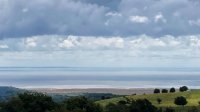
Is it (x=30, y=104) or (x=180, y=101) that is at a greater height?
(x=180, y=101)

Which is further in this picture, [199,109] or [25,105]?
[199,109]

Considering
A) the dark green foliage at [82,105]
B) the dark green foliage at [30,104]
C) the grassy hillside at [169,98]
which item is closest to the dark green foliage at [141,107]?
the dark green foliage at [82,105]

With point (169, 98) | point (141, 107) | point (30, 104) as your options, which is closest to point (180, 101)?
point (169, 98)

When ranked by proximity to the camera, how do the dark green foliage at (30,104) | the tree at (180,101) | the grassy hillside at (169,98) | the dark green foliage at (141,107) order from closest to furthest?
the dark green foliage at (30,104)
the dark green foliage at (141,107)
the tree at (180,101)
the grassy hillside at (169,98)

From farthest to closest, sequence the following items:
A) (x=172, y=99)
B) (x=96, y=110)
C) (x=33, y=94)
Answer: (x=172, y=99), (x=33, y=94), (x=96, y=110)

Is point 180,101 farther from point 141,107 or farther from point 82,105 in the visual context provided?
point 82,105

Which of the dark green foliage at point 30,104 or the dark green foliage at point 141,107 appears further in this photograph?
the dark green foliage at point 141,107

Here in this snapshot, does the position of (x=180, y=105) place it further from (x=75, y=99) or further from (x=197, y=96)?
(x=75, y=99)

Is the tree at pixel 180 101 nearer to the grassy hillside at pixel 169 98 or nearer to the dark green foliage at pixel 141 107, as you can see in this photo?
the grassy hillside at pixel 169 98

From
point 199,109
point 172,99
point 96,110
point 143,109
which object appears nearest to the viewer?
point 96,110

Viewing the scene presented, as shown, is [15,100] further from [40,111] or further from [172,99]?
[172,99]

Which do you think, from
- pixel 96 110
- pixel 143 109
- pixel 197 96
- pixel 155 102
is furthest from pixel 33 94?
pixel 197 96
